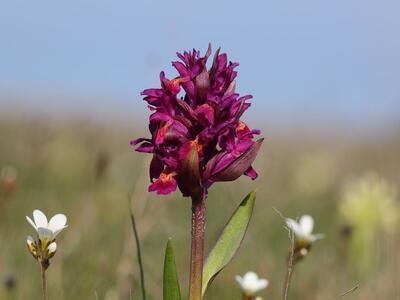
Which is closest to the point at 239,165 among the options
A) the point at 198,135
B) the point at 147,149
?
the point at 198,135

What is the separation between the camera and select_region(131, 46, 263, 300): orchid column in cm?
163

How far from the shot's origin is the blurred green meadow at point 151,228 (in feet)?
9.45

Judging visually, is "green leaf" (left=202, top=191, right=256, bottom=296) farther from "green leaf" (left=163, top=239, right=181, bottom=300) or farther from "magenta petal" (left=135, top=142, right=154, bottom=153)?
"magenta petal" (left=135, top=142, right=154, bottom=153)

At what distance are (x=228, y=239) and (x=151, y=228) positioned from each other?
5.71 ft

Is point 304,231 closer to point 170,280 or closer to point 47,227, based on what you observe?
point 170,280

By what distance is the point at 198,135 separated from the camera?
1630 mm

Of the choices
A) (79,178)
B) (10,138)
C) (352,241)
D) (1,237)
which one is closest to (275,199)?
(79,178)

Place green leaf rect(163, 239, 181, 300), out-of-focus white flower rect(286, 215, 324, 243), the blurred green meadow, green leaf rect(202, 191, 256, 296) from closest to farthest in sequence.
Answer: green leaf rect(163, 239, 181, 300)
green leaf rect(202, 191, 256, 296)
out-of-focus white flower rect(286, 215, 324, 243)
the blurred green meadow

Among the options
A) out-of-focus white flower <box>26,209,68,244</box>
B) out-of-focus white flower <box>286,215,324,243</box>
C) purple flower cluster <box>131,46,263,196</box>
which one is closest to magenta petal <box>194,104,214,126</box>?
purple flower cluster <box>131,46,263,196</box>

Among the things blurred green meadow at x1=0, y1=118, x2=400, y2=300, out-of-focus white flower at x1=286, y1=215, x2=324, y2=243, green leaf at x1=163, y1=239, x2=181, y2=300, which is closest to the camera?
green leaf at x1=163, y1=239, x2=181, y2=300

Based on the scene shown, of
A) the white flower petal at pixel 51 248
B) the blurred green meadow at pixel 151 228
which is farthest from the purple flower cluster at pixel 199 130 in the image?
the blurred green meadow at pixel 151 228

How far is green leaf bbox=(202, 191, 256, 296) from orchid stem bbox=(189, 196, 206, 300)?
0.06m

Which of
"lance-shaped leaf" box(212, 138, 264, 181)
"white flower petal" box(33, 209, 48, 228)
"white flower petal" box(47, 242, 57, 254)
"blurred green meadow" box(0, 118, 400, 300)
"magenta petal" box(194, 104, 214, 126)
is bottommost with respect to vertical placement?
"blurred green meadow" box(0, 118, 400, 300)

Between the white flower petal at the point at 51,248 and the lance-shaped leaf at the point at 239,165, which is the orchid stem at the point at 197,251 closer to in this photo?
the lance-shaped leaf at the point at 239,165
